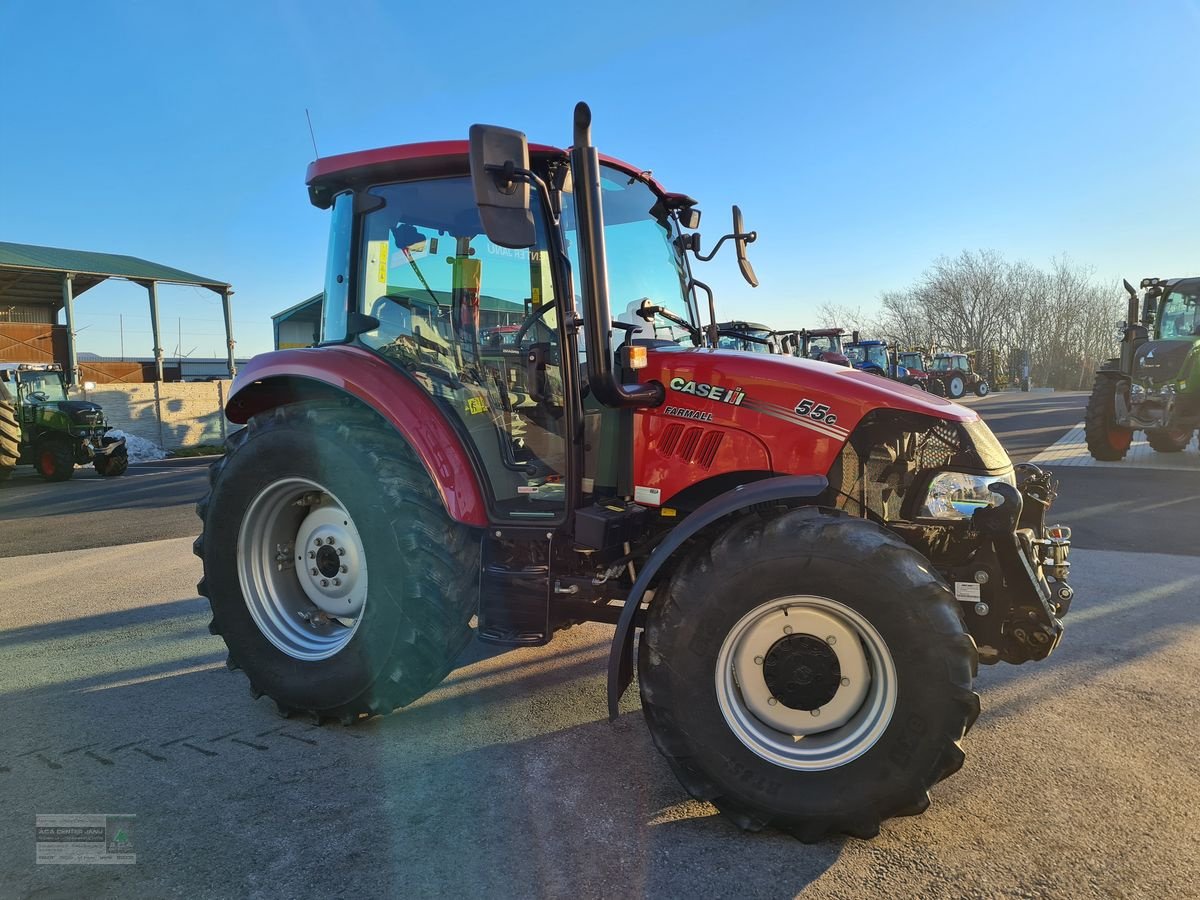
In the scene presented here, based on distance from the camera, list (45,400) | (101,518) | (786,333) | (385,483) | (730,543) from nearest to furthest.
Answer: (730,543), (385,483), (786,333), (101,518), (45,400)

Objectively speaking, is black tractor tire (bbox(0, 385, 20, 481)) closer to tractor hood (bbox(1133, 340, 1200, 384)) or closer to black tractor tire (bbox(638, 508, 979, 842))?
black tractor tire (bbox(638, 508, 979, 842))

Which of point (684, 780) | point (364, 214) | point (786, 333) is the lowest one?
point (684, 780)

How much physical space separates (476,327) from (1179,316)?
1417 cm

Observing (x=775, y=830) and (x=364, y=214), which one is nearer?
(x=775, y=830)

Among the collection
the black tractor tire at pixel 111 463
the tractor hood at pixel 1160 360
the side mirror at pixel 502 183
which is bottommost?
the black tractor tire at pixel 111 463

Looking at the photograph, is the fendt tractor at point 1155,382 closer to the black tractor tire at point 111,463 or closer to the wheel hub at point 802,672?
the wheel hub at point 802,672

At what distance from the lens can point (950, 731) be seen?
2164mm

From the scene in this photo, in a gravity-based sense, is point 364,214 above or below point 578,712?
above

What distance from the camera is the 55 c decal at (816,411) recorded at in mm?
2635

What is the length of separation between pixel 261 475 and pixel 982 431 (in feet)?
9.99

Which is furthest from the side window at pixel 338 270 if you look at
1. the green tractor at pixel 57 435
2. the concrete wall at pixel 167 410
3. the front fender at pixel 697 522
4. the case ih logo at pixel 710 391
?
the concrete wall at pixel 167 410

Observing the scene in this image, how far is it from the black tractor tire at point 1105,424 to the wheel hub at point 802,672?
1147cm

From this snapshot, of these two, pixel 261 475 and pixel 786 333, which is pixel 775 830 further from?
pixel 786 333

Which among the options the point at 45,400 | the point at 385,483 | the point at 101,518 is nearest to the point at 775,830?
the point at 385,483
